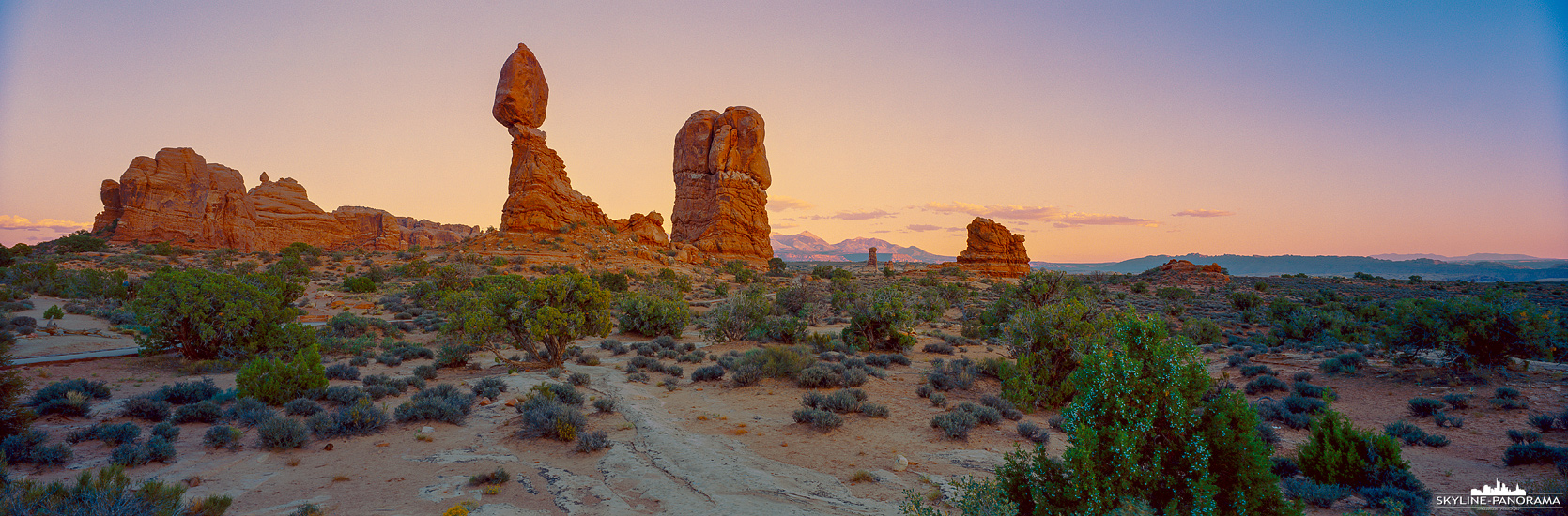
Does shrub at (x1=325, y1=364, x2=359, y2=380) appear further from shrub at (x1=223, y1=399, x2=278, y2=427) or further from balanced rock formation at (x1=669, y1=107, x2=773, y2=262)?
balanced rock formation at (x1=669, y1=107, x2=773, y2=262)

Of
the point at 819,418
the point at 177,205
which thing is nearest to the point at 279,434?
the point at 819,418

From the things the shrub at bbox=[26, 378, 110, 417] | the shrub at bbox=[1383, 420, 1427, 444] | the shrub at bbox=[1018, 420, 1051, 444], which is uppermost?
the shrub at bbox=[26, 378, 110, 417]

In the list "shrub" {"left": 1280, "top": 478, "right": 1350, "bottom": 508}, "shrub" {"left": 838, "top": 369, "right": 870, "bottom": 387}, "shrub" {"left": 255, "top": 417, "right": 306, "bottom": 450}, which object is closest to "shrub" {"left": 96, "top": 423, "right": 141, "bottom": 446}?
"shrub" {"left": 255, "top": 417, "right": 306, "bottom": 450}

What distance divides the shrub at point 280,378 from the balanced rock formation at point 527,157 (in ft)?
110

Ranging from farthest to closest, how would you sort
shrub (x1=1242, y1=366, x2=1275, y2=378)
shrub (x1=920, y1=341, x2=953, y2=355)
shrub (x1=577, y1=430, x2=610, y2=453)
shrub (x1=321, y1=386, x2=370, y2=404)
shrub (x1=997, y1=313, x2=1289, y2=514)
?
shrub (x1=920, y1=341, x2=953, y2=355) < shrub (x1=1242, y1=366, x2=1275, y2=378) < shrub (x1=321, y1=386, x2=370, y2=404) < shrub (x1=577, y1=430, x2=610, y2=453) < shrub (x1=997, y1=313, x2=1289, y2=514)

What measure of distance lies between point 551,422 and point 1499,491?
403 inches

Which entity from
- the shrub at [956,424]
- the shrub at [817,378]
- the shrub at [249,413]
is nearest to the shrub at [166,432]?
the shrub at [249,413]

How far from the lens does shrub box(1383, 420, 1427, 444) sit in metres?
7.57

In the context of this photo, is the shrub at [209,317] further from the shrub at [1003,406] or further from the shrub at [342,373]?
the shrub at [1003,406]

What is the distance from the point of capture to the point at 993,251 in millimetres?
54250

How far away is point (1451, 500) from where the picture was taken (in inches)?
214

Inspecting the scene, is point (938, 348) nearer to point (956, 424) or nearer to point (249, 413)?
point (956, 424)

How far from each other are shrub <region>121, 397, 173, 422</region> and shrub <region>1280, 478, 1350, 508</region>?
1334cm

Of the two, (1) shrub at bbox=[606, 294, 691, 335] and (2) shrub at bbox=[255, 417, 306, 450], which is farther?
(1) shrub at bbox=[606, 294, 691, 335]
